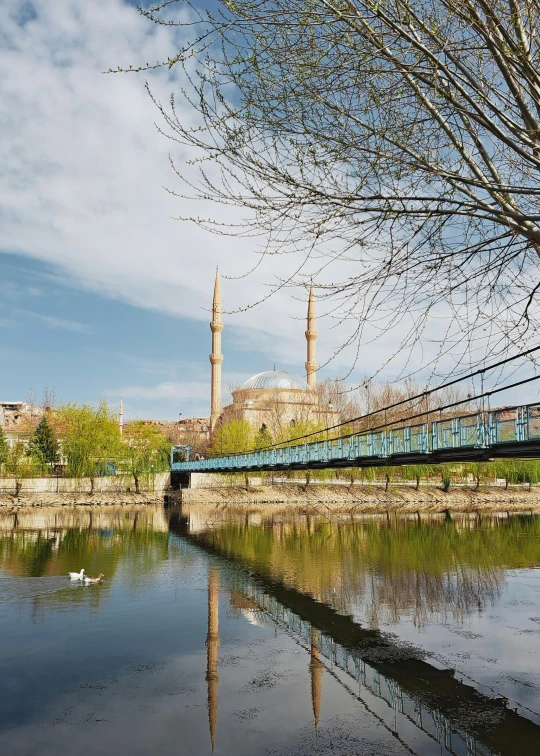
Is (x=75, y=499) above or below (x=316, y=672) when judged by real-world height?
above

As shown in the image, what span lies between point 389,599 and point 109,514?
20912mm

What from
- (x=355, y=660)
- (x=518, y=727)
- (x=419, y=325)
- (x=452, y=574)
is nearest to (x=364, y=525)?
(x=452, y=574)

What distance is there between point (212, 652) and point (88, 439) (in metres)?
29.3

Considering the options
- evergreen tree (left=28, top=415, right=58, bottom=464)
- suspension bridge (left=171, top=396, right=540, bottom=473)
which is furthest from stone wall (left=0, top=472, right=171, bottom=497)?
suspension bridge (left=171, top=396, right=540, bottom=473)

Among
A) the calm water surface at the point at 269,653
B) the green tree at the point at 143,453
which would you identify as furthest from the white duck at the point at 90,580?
the green tree at the point at 143,453

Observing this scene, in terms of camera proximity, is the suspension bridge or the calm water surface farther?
the suspension bridge

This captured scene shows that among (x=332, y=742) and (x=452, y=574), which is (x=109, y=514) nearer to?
(x=452, y=574)

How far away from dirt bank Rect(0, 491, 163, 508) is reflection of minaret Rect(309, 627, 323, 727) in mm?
26037

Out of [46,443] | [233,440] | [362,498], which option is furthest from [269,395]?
[46,443]

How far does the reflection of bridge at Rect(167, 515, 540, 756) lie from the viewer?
579 centimetres

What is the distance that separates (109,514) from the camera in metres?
30.0

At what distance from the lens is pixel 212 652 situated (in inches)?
331

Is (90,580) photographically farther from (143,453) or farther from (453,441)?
(143,453)

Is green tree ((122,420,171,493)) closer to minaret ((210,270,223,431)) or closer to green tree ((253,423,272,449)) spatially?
green tree ((253,423,272,449))
